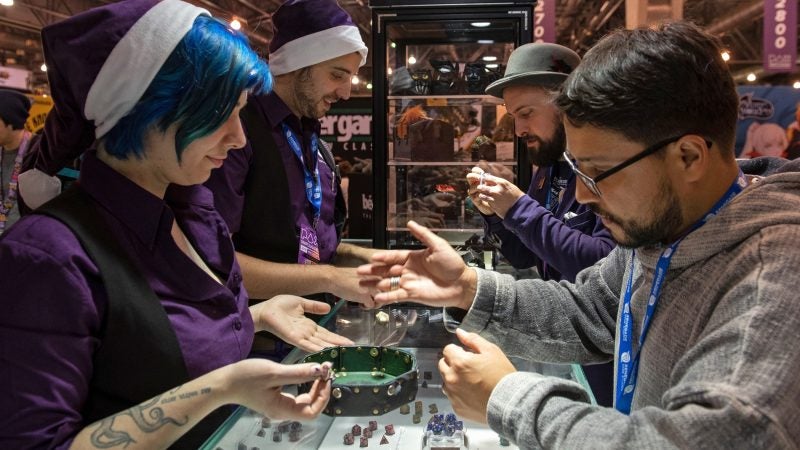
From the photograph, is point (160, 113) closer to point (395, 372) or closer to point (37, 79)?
point (395, 372)

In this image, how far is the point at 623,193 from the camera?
1.23 metres

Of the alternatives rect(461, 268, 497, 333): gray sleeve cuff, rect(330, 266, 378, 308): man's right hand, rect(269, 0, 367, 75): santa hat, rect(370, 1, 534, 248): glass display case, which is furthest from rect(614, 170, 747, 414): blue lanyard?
rect(370, 1, 534, 248): glass display case

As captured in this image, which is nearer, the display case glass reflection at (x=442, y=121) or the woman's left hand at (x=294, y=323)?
the woman's left hand at (x=294, y=323)

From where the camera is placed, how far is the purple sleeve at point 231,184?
2.15 metres

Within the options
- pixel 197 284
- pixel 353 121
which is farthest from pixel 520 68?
pixel 353 121

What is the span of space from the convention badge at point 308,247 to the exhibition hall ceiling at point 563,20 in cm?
599

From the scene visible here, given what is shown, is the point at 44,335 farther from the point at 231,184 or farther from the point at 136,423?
the point at 231,184

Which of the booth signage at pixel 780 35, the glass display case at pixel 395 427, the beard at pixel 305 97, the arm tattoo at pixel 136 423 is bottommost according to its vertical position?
the glass display case at pixel 395 427

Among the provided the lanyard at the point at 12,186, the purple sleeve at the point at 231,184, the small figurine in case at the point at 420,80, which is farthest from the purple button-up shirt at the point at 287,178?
the lanyard at the point at 12,186

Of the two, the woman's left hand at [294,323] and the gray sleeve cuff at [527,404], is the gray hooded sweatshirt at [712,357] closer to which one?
the gray sleeve cuff at [527,404]

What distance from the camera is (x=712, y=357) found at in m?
0.92

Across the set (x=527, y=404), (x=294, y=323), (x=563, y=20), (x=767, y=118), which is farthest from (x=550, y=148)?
(x=563, y=20)

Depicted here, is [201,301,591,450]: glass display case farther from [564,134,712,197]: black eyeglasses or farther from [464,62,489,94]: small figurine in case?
[464,62,489,94]: small figurine in case

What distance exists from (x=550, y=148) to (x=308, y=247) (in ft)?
3.73
